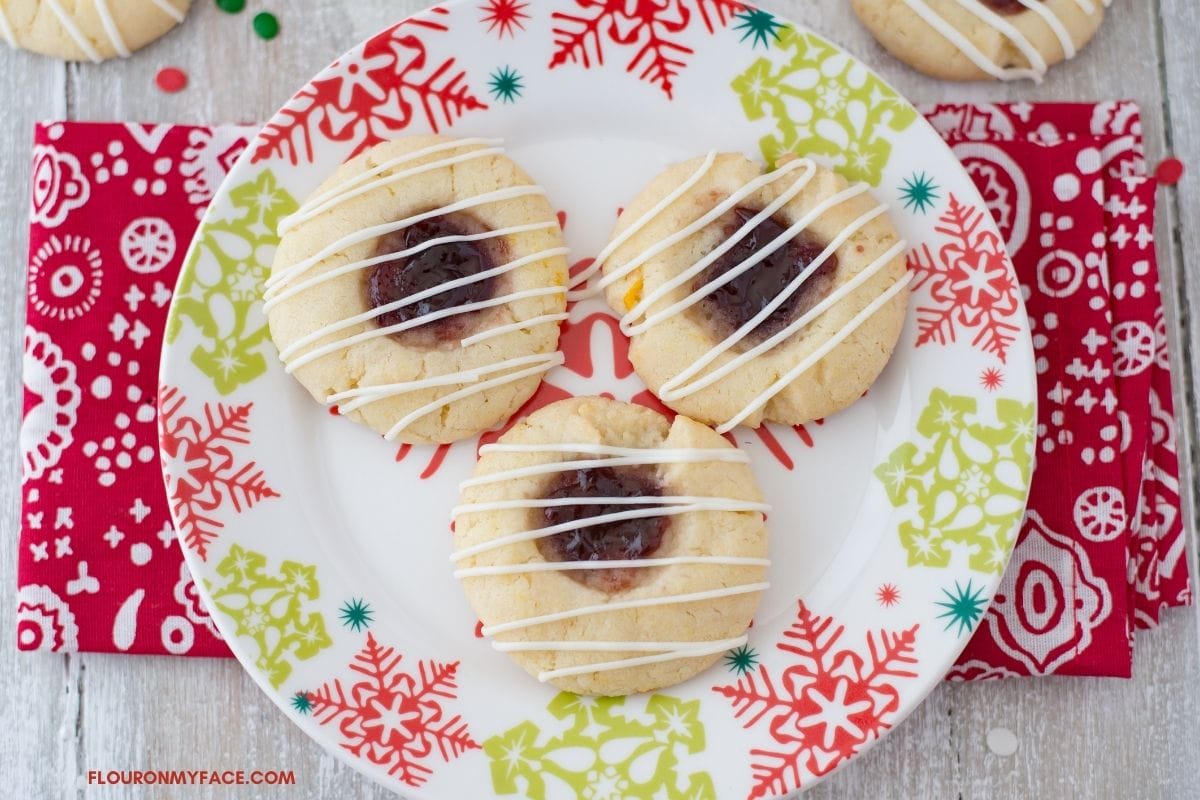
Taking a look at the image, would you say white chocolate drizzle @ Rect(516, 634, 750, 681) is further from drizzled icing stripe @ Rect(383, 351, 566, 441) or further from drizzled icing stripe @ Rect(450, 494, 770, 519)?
drizzled icing stripe @ Rect(383, 351, 566, 441)

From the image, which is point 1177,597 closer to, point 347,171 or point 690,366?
point 690,366

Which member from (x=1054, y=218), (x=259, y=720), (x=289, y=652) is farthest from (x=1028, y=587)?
(x=259, y=720)

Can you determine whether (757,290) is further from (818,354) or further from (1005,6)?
(1005,6)

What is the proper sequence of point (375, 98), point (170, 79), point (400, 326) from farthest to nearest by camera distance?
point (170, 79)
point (375, 98)
point (400, 326)

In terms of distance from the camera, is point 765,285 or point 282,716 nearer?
point 765,285

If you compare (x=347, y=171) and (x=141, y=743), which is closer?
(x=347, y=171)

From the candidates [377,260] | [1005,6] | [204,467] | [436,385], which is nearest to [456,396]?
[436,385]

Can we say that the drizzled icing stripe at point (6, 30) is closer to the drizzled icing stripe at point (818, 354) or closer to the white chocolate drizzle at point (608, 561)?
the white chocolate drizzle at point (608, 561)
